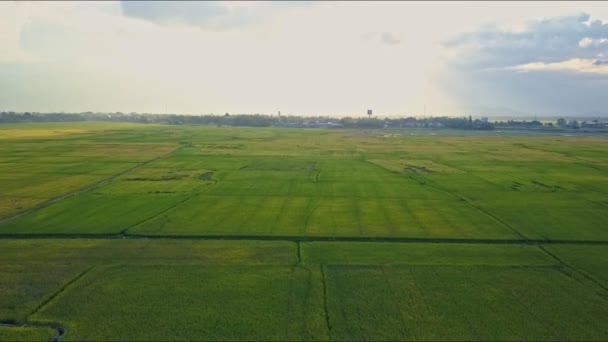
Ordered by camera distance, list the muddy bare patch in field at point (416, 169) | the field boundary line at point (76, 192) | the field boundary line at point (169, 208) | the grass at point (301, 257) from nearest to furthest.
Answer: the grass at point (301, 257) → the field boundary line at point (169, 208) → the field boundary line at point (76, 192) → the muddy bare patch in field at point (416, 169)

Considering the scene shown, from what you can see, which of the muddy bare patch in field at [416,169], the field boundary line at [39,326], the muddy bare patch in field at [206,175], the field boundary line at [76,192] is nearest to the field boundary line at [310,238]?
the field boundary line at [76,192]

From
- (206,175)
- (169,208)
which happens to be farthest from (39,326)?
(206,175)

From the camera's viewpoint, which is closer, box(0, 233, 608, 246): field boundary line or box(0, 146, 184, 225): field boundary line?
box(0, 233, 608, 246): field boundary line

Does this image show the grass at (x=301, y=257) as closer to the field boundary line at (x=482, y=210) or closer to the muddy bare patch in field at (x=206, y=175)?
the field boundary line at (x=482, y=210)

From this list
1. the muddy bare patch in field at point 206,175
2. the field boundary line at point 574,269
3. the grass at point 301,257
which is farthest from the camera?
the muddy bare patch in field at point 206,175

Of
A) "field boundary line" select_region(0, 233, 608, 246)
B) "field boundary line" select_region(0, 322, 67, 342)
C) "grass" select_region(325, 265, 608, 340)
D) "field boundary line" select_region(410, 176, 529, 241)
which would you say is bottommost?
"field boundary line" select_region(0, 322, 67, 342)

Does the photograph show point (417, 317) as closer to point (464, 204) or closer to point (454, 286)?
point (454, 286)

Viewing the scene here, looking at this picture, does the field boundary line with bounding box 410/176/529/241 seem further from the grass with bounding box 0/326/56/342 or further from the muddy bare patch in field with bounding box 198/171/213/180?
the grass with bounding box 0/326/56/342

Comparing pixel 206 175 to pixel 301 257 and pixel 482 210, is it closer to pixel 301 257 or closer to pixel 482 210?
pixel 301 257

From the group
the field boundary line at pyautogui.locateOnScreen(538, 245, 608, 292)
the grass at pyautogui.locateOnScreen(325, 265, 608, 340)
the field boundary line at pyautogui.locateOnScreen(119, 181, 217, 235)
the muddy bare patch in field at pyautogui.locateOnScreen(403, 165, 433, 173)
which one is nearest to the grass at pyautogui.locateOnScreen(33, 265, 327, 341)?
the grass at pyautogui.locateOnScreen(325, 265, 608, 340)
